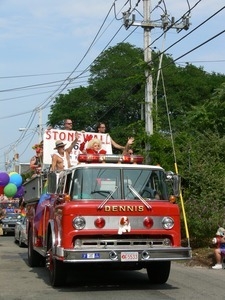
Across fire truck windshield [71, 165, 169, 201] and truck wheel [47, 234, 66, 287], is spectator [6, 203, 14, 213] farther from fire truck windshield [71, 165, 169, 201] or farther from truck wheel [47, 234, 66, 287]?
fire truck windshield [71, 165, 169, 201]

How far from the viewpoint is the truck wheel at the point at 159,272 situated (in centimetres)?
1155

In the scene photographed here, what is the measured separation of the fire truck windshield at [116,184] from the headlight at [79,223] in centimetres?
52

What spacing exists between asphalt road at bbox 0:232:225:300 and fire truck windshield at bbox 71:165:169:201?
64.5 inches

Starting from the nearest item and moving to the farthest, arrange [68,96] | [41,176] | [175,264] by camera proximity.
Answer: [41,176] → [175,264] → [68,96]

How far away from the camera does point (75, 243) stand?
1049cm

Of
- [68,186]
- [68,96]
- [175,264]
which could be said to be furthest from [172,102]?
[68,186]

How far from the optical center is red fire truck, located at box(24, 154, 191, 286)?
10.4 m

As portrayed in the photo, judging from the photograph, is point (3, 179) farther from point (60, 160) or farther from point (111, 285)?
point (111, 285)

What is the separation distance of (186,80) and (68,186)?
38091 mm

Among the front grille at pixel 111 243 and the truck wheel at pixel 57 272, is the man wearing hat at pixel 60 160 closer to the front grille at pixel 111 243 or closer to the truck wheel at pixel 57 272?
the truck wheel at pixel 57 272

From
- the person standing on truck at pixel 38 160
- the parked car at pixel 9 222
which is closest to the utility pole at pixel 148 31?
the person standing on truck at pixel 38 160

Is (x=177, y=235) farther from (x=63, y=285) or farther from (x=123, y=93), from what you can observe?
(x=123, y=93)

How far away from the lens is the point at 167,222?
1082 cm

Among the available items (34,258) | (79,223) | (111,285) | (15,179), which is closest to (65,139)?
(34,258)
